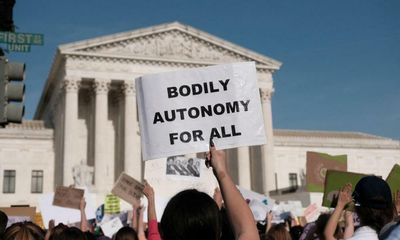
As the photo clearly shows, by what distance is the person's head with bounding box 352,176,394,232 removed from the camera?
16.1 ft

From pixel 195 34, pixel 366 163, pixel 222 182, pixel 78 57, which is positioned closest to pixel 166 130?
pixel 222 182

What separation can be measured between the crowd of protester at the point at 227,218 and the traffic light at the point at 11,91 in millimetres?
1707

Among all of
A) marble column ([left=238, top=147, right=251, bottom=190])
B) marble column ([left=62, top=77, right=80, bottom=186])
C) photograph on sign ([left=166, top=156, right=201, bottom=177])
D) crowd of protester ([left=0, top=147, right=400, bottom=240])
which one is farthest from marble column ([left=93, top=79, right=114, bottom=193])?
crowd of protester ([left=0, top=147, right=400, bottom=240])

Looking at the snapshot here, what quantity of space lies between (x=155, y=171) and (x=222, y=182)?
9225 mm

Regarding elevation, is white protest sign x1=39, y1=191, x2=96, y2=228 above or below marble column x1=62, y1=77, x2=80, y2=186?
below

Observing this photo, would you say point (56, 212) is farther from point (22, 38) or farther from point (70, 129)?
point (70, 129)

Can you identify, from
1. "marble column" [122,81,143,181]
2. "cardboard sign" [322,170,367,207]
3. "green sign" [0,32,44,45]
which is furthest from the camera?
"marble column" [122,81,143,181]

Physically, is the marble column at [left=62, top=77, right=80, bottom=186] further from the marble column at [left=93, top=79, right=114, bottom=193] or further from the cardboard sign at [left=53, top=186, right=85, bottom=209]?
the cardboard sign at [left=53, top=186, right=85, bottom=209]

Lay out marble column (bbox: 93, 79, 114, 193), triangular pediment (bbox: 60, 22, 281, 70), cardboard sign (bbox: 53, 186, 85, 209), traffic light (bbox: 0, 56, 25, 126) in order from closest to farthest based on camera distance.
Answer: traffic light (bbox: 0, 56, 25, 126), cardboard sign (bbox: 53, 186, 85, 209), marble column (bbox: 93, 79, 114, 193), triangular pediment (bbox: 60, 22, 281, 70)

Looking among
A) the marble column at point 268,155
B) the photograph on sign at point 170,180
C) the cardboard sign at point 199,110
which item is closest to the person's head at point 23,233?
the cardboard sign at point 199,110

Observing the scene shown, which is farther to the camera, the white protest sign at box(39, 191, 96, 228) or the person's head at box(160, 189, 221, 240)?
the white protest sign at box(39, 191, 96, 228)

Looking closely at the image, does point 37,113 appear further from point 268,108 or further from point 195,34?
point 268,108

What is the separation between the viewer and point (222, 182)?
11.9ft

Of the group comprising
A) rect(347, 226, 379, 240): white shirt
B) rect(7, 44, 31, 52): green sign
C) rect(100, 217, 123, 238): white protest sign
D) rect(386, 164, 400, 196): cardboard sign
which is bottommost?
rect(100, 217, 123, 238): white protest sign
